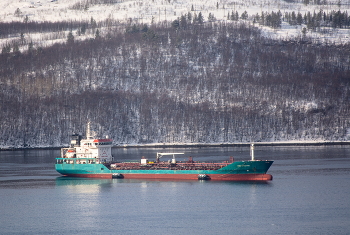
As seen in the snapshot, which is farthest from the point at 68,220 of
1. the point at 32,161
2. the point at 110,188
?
the point at 32,161

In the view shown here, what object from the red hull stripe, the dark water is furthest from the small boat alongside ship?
the dark water

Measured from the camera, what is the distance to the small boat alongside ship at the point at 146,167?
8200 centimetres

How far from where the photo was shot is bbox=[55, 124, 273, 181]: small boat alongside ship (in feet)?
269

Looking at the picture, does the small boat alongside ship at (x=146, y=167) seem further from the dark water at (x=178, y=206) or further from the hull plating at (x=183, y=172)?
the dark water at (x=178, y=206)

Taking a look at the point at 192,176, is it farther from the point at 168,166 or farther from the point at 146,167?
the point at 146,167

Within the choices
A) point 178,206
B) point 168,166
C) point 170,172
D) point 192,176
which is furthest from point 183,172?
point 178,206

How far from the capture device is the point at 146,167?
89.2m

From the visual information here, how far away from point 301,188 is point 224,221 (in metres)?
21.0

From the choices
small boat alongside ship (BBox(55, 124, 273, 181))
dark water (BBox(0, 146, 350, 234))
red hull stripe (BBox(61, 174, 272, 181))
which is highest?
small boat alongside ship (BBox(55, 124, 273, 181))

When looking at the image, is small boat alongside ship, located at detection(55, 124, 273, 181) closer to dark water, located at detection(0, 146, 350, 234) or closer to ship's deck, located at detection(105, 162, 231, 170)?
ship's deck, located at detection(105, 162, 231, 170)

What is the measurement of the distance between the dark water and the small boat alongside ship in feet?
6.09

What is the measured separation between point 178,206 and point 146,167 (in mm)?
23953

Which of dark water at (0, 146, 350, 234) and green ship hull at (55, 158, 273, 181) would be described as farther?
green ship hull at (55, 158, 273, 181)

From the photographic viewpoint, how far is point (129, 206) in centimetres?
6719
